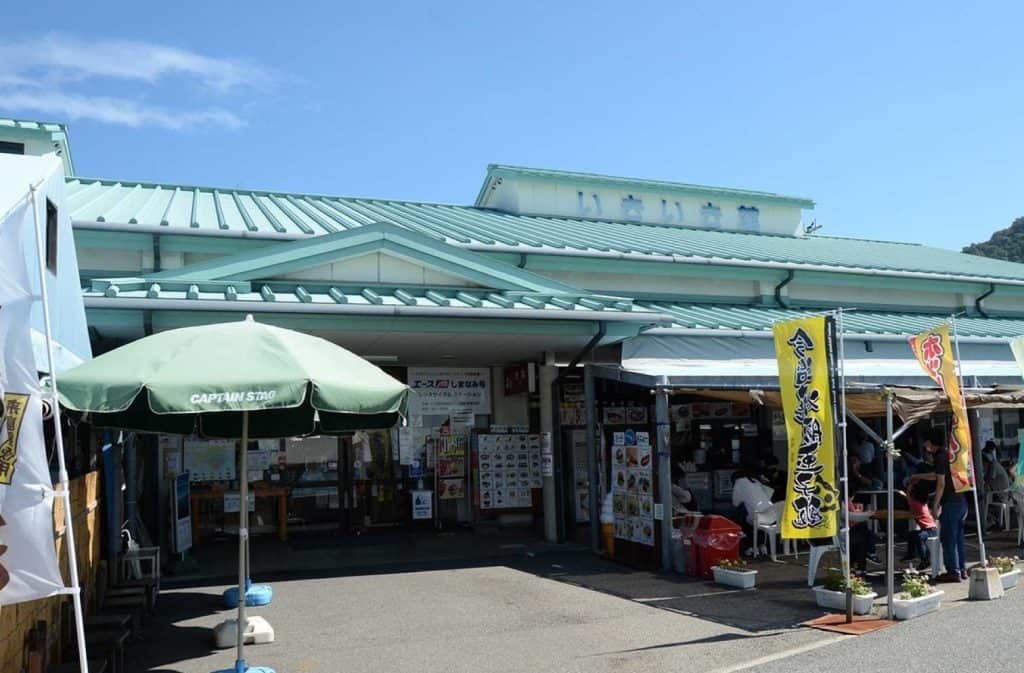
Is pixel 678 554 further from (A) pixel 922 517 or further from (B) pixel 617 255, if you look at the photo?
(B) pixel 617 255

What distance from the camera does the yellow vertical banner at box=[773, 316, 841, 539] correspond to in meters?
8.38

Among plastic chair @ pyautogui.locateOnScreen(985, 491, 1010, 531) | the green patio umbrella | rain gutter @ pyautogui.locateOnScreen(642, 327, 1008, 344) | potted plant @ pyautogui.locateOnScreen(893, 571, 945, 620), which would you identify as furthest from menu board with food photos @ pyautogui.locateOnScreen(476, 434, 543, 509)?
the green patio umbrella

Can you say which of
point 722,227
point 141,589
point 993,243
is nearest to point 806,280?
point 722,227

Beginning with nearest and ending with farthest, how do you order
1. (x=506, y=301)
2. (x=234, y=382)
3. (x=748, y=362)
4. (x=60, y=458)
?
(x=60, y=458), (x=234, y=382), (x=506, y=301), (x=748, y=362)

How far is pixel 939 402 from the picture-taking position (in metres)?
9.91

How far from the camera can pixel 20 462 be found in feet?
13.0

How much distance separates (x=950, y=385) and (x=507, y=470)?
7.39 m

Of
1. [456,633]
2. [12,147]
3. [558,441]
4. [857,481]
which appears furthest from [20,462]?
[12,147]

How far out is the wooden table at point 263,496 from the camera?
13.4 m

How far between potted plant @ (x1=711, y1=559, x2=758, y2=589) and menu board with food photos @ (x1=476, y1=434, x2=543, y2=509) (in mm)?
4784

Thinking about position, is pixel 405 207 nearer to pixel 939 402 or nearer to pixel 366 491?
pixel 366 491

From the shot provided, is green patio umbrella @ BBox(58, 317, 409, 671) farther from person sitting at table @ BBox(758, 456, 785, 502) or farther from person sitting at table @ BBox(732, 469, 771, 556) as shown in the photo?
person sitting at table @ BBox(758, 456, 785, 502)

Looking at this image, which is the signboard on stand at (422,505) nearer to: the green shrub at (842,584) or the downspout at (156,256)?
the downspout at (156,256)

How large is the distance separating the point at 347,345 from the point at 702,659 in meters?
7.20
